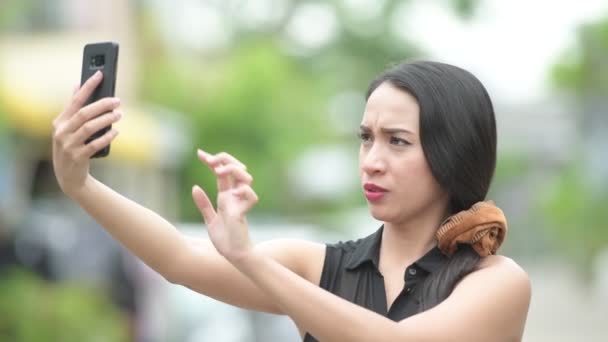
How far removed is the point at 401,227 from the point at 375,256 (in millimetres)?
105

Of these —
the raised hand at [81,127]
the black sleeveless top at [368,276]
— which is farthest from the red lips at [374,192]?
the raised hand at [81,127]

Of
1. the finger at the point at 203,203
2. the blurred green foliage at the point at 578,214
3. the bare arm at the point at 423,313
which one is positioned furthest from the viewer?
the blurred green foliage at the point at 578,214

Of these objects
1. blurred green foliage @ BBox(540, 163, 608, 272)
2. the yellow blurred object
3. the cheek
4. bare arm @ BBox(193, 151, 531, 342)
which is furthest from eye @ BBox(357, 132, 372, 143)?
blurred green foliage @ BBox(540, 163, 608, 272)

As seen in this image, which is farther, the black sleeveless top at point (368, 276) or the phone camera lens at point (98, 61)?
the black sleeveless top at point (368, 276)

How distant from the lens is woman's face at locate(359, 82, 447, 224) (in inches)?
132

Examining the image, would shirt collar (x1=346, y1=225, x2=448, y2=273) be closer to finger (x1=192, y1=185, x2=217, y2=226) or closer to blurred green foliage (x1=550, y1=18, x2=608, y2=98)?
finger (x1=192, y1=185, x2=217, y2=226)

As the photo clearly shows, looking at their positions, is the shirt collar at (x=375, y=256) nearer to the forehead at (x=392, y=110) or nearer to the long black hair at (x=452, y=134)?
the long black hair at (x=452, y=134)

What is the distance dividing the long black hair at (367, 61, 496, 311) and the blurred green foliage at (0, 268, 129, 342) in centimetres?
688

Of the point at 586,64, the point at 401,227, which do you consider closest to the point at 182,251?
the point at 401,227

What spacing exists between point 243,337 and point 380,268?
24.8ft

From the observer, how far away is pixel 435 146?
3352 millimetres

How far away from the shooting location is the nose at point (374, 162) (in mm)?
3340

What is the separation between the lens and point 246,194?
10.0 feet

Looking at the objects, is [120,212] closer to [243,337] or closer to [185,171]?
[243,337]
